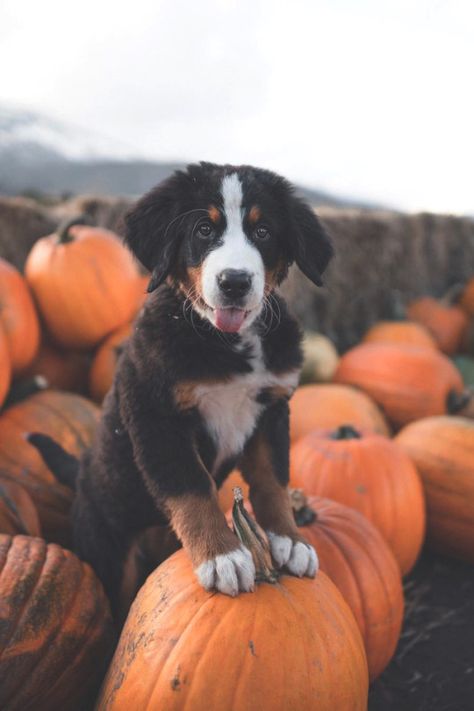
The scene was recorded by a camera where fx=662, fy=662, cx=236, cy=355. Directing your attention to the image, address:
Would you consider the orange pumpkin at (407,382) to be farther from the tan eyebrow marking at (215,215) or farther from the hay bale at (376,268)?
the tan eyebrow marking at (215,215)

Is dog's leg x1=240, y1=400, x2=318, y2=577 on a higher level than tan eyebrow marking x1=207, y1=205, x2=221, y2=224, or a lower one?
lower

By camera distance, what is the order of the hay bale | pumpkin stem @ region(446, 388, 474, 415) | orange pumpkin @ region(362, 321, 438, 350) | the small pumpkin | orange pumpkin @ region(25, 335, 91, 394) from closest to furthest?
orange pumpkin @ region(25, 335, 91, 394) → pumpkin stem @ region(446, 388, 474, 415) → the small pumpkin → orange pumpkin @ region(362, 321, 438, 350) → the hay bale

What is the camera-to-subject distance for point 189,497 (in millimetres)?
1810

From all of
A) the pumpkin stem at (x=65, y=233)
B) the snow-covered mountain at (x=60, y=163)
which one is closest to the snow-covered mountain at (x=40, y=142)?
the snow-covered mountain at (x=60, y=163)

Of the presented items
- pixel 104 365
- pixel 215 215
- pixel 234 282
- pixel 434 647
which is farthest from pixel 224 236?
pixel 104 365

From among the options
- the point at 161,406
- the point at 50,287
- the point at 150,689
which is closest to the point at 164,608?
the point at 150,689

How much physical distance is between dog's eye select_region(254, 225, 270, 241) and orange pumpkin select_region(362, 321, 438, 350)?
3.60 metres

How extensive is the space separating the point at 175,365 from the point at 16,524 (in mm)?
1020

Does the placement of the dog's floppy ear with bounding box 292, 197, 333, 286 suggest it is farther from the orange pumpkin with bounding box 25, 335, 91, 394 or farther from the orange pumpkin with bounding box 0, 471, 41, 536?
the orange pumpkin with bounding box 25, 335, 91, 394

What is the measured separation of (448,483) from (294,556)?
1500mm

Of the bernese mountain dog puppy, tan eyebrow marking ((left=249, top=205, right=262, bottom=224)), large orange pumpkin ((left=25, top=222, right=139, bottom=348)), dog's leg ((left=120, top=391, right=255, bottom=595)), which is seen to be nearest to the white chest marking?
the bernese mountain dog puppy

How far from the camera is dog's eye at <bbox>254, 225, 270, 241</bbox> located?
2059 millimetres

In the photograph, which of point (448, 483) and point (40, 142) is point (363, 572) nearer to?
point (448, 483)

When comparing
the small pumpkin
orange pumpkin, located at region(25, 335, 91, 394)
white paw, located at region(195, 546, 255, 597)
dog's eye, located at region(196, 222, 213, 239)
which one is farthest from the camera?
the small pumpkin
